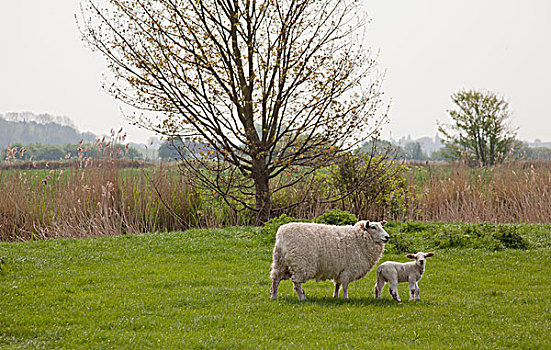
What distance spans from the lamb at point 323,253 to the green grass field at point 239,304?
0.41 metres

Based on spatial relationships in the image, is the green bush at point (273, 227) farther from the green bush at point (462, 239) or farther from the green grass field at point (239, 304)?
the green bush at point (462, 239)

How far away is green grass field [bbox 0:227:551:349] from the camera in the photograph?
214 inches

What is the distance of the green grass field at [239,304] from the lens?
5430 millimetres

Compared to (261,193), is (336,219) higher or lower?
lower

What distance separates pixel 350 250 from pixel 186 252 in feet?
16.6

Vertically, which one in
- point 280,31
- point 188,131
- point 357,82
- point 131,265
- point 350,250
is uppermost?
point 280,31

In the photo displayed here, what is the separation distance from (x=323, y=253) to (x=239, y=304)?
149cm

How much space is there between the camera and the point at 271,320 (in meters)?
6.13

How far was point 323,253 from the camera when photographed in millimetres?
7117

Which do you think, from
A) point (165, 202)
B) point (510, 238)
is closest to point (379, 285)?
point (510, 238)

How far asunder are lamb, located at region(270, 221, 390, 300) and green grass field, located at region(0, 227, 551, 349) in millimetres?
415

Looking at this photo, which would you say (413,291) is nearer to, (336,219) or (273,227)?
(336,219)

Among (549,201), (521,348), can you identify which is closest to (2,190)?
(521,348)

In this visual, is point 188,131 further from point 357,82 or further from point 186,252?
point 357,82
